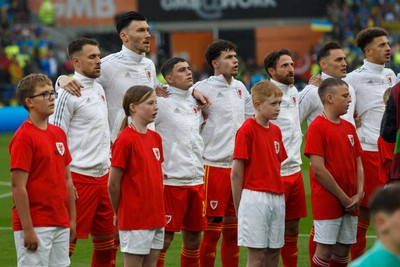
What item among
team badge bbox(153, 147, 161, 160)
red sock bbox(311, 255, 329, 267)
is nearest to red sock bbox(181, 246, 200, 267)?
Answer: red sock bbox(311, 255, 329, 267)

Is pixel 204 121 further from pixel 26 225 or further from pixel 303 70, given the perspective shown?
pixel 303 70

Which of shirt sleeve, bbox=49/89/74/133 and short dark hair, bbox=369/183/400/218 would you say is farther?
shirt sleeve, bbox=49/89/74/133

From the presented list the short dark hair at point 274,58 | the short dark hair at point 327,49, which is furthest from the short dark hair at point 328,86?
the short dark hair at point 327,49

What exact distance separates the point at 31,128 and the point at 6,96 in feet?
84.6

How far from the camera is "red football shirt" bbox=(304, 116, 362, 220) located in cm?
856

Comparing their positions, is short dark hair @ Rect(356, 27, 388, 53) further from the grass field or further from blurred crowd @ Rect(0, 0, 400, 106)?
blurred crowd @ Rect(0, 0, 400, 106)

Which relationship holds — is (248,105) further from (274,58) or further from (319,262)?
(319,262)

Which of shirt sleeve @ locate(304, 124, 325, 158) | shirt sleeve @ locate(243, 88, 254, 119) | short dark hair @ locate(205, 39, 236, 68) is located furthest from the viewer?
shirt sleeve @ locate(243, 88, 254, 119)

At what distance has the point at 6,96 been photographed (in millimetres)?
32625

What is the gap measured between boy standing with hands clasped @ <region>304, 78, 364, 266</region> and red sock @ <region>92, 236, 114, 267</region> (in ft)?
5.98

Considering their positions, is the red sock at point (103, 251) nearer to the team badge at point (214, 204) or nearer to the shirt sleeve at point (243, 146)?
the team badge at point (214, 204)

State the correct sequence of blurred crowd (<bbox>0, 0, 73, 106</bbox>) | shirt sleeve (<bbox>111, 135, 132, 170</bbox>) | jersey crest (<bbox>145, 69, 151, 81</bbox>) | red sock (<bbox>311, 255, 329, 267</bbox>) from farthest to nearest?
blurred crowd (<bbox>0, 0, 73, 106</bbox>)
jersey crest (<bbox>145, 69, 151, 81</bbox>)
red sock (<bbox>311, 255, 329, 267</bbox>)
shirt sleeve (<bbox>111, 135, 132, 170</bbox>)

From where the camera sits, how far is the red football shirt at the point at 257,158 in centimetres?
833

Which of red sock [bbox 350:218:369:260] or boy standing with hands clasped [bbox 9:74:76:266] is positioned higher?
boy standing with hands clasped [bbox 9:74:76:266]
